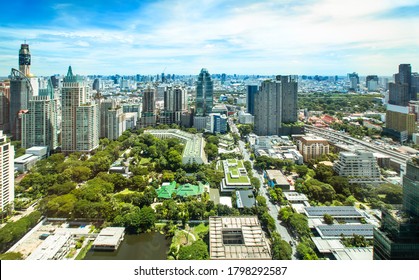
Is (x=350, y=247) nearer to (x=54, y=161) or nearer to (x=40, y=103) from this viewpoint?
(x=54, y=161)

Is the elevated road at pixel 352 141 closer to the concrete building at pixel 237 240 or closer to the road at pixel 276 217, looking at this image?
the road at pixel 276 217

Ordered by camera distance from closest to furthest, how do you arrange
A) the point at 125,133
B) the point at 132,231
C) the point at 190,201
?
the point at 132,231 < the point at 190,201 < the point at 125,133

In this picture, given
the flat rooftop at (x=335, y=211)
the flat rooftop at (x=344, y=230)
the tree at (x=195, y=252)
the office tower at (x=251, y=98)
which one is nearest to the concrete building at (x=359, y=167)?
the flat rooftop at (x=335, y=211)

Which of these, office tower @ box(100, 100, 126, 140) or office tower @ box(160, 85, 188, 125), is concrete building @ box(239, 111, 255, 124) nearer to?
office tower @ box(160, 85, 188, 125)

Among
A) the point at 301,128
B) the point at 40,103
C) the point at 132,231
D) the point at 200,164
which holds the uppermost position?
the point at 40,103

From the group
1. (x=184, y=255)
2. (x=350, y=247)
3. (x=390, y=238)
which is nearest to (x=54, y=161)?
(x=184, y=255)

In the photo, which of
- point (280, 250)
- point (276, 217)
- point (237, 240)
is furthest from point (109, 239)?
point (276, 217)
